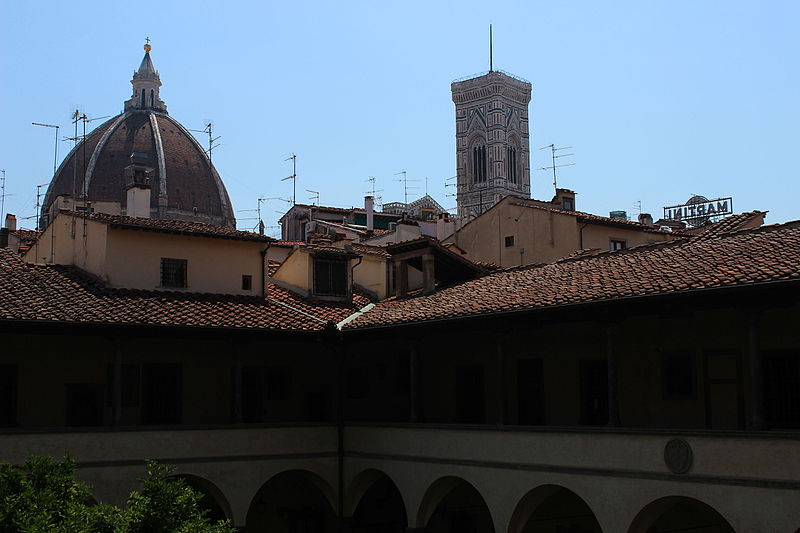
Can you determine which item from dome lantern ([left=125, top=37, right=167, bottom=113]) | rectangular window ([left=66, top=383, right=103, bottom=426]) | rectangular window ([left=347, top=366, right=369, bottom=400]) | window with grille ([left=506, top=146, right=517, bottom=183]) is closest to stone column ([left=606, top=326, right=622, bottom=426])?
rectangular window ([left=347, top=366, right=369, bottom=400])

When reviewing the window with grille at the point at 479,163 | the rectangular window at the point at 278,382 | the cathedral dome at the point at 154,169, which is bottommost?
the rectangular window at the point at 278,382

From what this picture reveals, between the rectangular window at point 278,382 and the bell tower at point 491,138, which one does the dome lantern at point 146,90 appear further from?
the rectangular window at point 278,382

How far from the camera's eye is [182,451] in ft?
74.7

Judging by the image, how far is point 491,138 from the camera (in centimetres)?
13000

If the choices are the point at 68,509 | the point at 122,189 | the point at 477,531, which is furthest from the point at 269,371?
the point at 122,189

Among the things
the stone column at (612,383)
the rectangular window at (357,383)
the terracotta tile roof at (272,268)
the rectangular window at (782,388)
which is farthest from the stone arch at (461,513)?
the rectangular window at (782,388)

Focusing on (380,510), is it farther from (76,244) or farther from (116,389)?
(76,244)

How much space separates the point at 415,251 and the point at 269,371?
16.3 ft

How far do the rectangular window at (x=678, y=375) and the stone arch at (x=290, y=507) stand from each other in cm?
988

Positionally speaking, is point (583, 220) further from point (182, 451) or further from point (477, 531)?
point (182, 451)

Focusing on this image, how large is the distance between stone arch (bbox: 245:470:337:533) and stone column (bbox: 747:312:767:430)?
42.5 feet

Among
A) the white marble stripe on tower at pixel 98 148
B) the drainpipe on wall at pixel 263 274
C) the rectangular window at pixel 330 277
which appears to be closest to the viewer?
the drainpipe on wall at pixel 263 274

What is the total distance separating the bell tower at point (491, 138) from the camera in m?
130

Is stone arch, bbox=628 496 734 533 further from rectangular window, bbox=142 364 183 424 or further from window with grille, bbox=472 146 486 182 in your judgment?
window with grille, bbox=472 146 486 182
